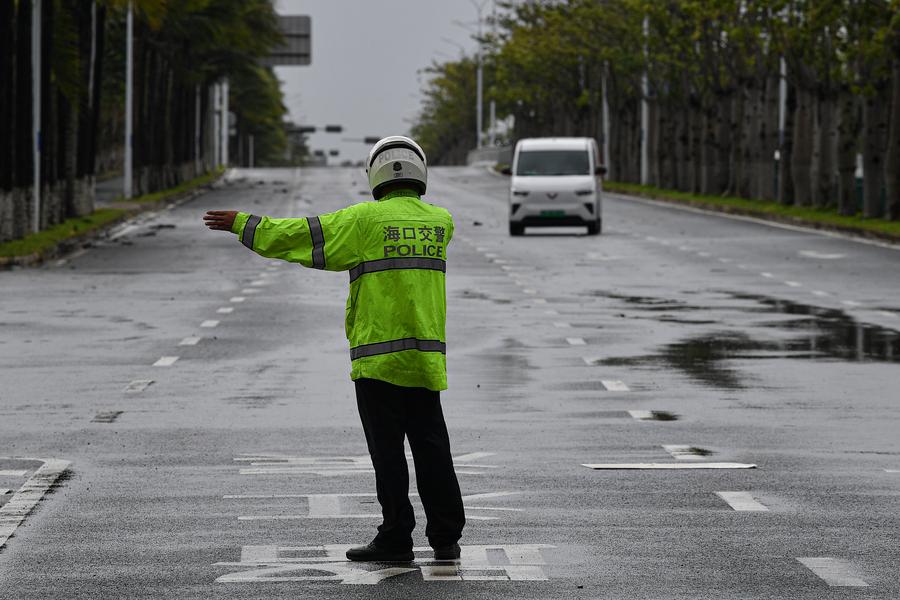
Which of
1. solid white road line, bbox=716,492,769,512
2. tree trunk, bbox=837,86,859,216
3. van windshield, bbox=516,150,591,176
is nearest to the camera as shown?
solid white road line, bbox=716,492,769,512

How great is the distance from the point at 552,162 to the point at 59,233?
1098 centimetres

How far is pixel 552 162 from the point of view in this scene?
4491 centimetres

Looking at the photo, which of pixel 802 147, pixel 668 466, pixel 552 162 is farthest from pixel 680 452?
pixel 802 147

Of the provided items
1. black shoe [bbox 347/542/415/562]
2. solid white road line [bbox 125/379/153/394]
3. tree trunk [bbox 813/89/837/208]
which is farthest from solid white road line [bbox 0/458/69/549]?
tree trunk [bbox 813/89/837/208]

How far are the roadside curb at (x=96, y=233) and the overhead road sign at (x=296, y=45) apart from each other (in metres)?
53.5

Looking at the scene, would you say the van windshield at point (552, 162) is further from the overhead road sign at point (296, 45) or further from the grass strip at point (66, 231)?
the overhead road sign at point (296, 45)

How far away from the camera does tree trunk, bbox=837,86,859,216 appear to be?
4800cm

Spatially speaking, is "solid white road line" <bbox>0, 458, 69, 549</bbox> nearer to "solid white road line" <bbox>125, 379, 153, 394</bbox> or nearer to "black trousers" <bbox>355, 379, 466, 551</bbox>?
"black trousers" <bbox>355, 379, 466, 551</bbox>

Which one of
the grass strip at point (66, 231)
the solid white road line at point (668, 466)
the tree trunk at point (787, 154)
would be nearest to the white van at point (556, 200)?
the grass strip at point (66, 231)

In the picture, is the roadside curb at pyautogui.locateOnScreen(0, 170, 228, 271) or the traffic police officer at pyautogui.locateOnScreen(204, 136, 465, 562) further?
the roadside curb at pyautogui.locateOnScreen(0, 170, 228, 271)

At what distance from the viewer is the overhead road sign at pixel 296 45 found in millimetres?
132125

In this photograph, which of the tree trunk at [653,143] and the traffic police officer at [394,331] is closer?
the traffic police officer at [394,331]

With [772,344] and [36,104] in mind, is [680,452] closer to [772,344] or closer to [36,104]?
[772,344]

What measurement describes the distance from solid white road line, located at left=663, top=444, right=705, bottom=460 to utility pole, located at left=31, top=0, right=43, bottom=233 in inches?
1148
